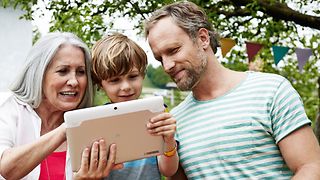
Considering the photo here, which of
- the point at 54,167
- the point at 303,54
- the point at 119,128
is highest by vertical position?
the point at 119,128

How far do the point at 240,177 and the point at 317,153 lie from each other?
307 mm

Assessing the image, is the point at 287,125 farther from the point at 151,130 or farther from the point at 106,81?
the point at 106,81

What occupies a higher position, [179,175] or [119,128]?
[119,128]

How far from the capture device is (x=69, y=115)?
1.90 m

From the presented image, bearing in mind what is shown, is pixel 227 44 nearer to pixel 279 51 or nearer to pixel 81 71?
pixel 279 51

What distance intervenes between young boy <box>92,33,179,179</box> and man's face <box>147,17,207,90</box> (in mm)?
108

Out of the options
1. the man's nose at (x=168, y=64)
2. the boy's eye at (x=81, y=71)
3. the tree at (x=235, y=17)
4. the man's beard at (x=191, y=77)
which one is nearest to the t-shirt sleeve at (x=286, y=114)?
the man's beard at (x=191, y=77)

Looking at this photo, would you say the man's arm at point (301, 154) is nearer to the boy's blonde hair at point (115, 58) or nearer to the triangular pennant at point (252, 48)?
the boy's blonde hair at point (115, 58)

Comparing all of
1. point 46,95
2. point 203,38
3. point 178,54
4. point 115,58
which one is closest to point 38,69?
point 46,95

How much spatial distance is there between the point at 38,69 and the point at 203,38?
0.73 m

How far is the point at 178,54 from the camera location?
2.27 meters

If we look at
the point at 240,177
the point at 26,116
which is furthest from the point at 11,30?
the point at 240,177

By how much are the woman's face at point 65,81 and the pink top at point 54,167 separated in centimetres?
20

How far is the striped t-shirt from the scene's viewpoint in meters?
2.10
